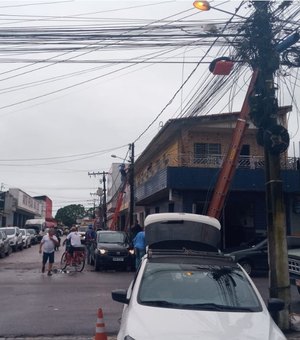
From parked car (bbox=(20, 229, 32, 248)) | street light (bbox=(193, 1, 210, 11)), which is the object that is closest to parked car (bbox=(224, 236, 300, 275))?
street light (bbox=(193, 1, 210, 11))

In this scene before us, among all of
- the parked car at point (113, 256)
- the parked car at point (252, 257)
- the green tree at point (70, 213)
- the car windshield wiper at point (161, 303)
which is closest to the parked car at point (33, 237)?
the parked car at point (113, 256)

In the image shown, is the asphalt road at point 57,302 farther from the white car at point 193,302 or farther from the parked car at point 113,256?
the white car at point 193,302

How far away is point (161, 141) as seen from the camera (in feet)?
99.1

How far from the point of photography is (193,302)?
6504 millimetres

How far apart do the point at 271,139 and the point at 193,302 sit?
4.40 m

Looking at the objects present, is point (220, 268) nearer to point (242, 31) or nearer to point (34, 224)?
point (242, 31)

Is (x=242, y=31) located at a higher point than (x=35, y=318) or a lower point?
higher

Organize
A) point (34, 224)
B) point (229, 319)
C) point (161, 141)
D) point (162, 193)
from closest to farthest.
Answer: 1. point (229, 319)
2. point (162, 193)
3. point (161, 141)
4. point (34, 224)

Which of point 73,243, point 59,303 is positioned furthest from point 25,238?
point 59,303

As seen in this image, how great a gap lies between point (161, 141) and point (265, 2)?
19.7 meters

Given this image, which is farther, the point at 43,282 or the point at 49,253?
the point at 49,253

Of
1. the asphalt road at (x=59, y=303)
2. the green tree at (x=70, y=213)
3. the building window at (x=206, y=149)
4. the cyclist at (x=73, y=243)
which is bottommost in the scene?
the asphalt road at (x=59, y=303)

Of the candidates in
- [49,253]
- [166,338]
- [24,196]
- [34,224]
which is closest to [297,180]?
[49,253]

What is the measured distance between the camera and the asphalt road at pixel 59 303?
9508mm
